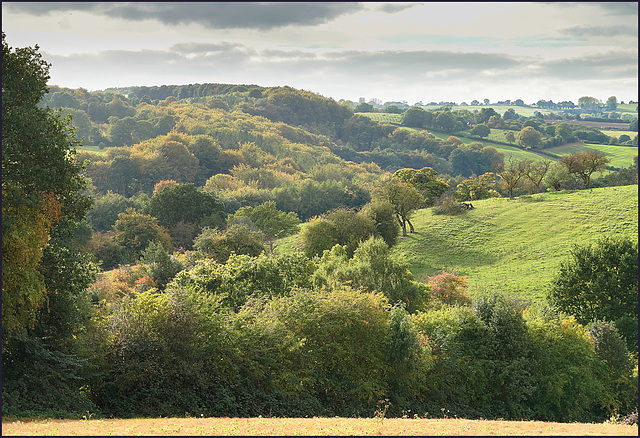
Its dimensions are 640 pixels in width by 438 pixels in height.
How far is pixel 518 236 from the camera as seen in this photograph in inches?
2216

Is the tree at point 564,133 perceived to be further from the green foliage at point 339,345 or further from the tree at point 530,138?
the green foliage at point 339,345

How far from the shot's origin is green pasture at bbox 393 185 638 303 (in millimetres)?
46750

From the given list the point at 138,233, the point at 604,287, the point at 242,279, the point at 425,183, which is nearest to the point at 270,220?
the point at 138,233

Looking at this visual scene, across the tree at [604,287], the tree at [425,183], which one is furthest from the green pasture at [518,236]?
the tree at [425,183]

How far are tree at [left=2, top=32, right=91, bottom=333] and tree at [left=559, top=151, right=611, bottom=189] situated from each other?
6729cm

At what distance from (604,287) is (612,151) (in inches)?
4477

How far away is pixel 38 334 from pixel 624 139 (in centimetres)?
17289

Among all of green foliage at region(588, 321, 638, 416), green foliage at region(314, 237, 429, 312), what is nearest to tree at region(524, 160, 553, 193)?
green foliage at region(314, 237, 429, 312)

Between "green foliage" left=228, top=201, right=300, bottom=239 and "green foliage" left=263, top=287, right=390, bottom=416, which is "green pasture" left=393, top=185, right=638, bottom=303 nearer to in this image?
"green foliage" left=228, top=201, right=300, bottom=239

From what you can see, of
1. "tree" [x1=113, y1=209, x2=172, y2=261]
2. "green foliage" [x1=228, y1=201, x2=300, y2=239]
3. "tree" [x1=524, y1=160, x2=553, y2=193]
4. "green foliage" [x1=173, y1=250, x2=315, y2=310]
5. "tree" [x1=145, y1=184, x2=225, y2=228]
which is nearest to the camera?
"green foliage" [x1=173, y1=250, x2=315, y2=310]

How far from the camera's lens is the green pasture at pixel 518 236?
46.8 m

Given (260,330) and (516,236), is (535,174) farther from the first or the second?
(260,330)

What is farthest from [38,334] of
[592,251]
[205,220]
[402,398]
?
[205,220]

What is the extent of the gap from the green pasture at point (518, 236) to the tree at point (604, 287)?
499cm
